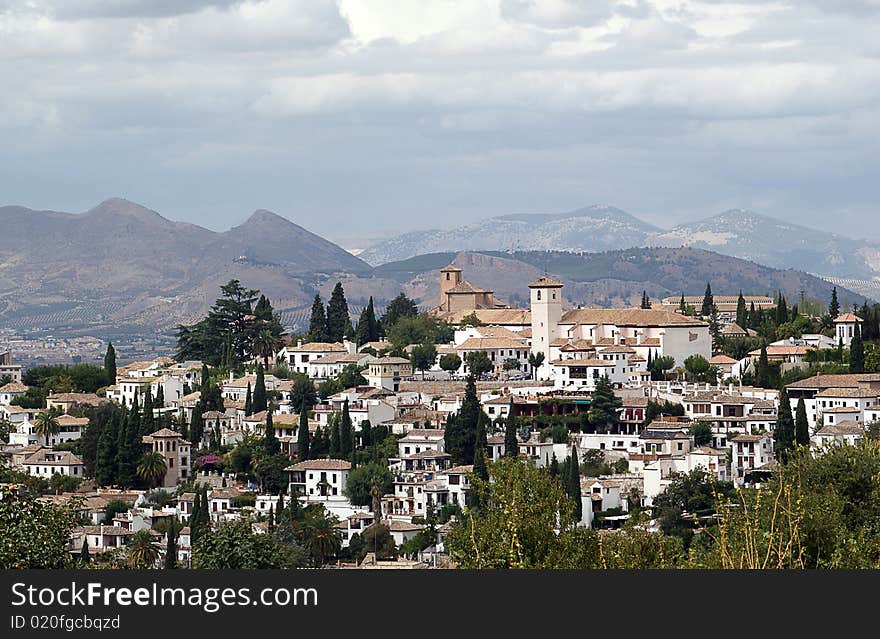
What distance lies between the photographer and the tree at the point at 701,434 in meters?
45.1

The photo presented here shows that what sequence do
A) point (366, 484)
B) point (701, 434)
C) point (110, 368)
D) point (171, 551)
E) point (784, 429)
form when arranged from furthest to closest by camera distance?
1. point (110, 368)
2. point (701, 434)
3. point (366, 484)
4. point (784, 429)
5. point (171, 551)

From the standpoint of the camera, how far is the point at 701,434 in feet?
148

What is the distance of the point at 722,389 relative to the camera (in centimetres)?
4925

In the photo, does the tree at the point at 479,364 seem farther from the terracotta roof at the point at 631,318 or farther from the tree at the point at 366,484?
the tree at the point at 366,484

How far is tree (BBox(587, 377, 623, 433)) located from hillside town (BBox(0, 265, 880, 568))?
8 cm

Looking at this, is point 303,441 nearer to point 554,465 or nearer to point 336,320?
point 554,465

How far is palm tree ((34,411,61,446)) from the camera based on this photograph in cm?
5106

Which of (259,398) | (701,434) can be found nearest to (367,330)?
(259,398)

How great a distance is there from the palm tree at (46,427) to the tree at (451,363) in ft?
38.1

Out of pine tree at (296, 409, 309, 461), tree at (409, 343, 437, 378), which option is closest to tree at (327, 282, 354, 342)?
tree at (409, 343, 437, 378)

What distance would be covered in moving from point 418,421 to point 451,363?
553cm

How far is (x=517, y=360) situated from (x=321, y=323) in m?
8.85

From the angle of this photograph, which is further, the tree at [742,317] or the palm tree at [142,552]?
the tree at [742,317]

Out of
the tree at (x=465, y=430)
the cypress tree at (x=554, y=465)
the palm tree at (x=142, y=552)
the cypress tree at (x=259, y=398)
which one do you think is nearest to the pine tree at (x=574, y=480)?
the cypress tree at (x=554, y=465)
